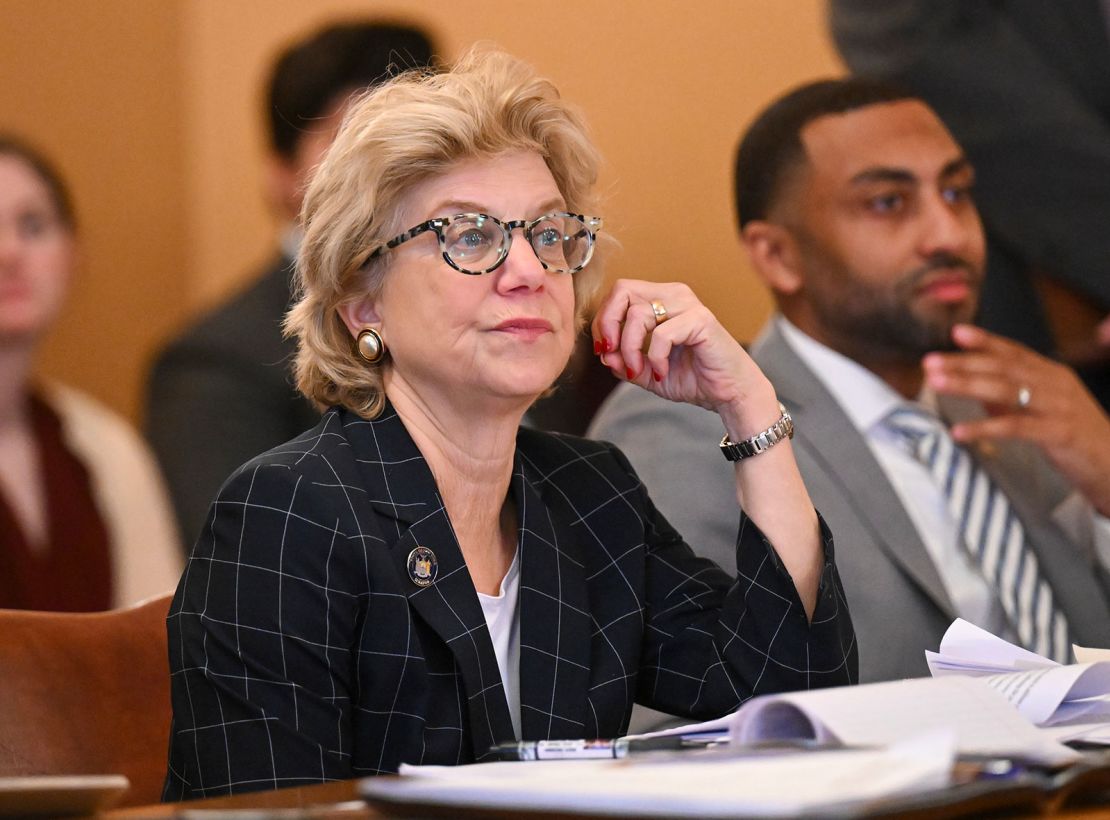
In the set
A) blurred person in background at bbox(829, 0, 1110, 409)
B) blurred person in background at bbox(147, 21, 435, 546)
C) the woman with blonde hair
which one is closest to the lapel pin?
the woman with blonde hair

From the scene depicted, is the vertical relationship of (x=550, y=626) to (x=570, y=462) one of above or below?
below

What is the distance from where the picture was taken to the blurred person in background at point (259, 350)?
2.99 meters

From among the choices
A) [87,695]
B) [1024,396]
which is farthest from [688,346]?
[1024,396]

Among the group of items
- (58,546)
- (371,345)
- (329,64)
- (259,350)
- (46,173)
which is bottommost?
(58,546)

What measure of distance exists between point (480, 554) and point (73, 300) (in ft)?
11.5

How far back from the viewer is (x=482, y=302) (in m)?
1.47

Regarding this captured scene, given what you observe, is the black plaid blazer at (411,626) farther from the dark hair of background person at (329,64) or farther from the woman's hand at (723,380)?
the dark hair of background person at (329,64)

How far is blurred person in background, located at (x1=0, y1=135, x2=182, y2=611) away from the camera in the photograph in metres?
2.92

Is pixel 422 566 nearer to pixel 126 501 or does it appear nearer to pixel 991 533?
pixel 991 533

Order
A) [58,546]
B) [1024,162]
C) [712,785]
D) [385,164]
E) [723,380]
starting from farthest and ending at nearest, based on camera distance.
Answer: [58,546], [1024,162], [723,380], [385,164], [712,785]

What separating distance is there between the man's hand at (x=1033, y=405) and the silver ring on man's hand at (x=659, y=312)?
696mm

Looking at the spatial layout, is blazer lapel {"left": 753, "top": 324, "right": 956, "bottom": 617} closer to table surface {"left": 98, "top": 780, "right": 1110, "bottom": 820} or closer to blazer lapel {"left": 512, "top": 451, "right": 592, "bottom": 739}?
blazer lapel {"left": 512, "top": 451, "right": 592, "bottom": 739}

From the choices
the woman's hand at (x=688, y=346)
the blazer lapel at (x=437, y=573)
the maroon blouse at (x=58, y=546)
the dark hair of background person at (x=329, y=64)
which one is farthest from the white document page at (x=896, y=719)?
the dark hair of background person at (x=329, y=64)

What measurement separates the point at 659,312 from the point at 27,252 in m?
1.98
